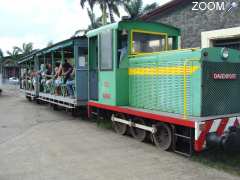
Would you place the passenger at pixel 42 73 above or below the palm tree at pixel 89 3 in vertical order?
below

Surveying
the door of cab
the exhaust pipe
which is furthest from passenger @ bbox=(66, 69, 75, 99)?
the exhaust pipe

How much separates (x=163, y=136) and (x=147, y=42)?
2506 mm

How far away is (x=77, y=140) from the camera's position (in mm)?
7941

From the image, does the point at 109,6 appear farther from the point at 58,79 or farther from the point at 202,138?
the point at 202,138

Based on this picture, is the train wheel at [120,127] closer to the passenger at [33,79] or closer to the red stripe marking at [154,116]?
the red stripe marking at [154,116]

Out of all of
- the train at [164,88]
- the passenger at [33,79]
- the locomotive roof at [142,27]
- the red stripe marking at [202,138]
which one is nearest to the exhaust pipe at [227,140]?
the train at [164,88]

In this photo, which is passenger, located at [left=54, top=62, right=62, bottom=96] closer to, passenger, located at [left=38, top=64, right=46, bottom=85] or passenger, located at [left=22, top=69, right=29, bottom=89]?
passenger, located at [left=38, top=64, right=46, bottom=85]

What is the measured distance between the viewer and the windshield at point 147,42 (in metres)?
7.85

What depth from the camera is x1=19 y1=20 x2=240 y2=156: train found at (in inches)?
232

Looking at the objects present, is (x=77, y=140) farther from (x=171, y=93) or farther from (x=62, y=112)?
(x=62, y=112)

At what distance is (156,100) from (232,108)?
1.59m

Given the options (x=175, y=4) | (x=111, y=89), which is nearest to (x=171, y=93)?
(x=111, y=89)

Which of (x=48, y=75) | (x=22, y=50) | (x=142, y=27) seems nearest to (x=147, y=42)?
(x=142, y=27)

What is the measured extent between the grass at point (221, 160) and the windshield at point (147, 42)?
2.92 metres
